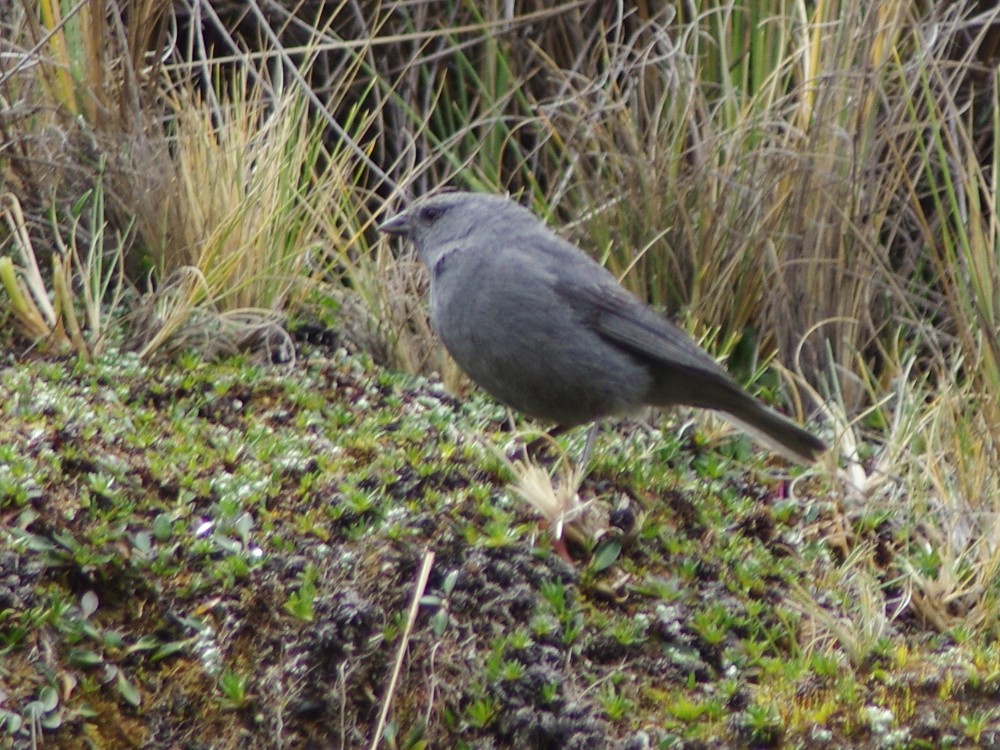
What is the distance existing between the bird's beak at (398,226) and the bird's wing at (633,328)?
2.24 feet

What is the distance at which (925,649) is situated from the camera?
3627 mm

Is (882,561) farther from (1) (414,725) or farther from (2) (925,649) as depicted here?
(1) (414,725)

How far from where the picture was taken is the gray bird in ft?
13.3

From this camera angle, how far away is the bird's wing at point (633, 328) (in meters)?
4.22

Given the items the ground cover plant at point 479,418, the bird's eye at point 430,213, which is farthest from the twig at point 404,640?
the bird's eye at point 430,213

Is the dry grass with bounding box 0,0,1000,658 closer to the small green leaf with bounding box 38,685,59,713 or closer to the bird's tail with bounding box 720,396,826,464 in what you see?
the bird's tail with bounding box 720,396,826,464

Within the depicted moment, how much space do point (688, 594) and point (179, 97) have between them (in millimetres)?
2947

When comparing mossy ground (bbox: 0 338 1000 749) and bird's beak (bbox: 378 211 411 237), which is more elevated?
bird's beak (bbox: 378 211 411 237)

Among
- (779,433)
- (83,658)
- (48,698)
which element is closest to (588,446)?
(779,433)

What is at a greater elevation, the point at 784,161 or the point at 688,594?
the point at 784,161

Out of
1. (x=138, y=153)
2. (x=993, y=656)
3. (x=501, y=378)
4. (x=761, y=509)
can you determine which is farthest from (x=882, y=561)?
(x=138, y=153)

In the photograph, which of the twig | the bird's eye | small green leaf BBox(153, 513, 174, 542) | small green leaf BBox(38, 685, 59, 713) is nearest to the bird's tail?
the bird's eye

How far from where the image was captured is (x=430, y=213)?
15.1ft

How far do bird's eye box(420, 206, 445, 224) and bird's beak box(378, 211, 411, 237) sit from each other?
0.22ft
